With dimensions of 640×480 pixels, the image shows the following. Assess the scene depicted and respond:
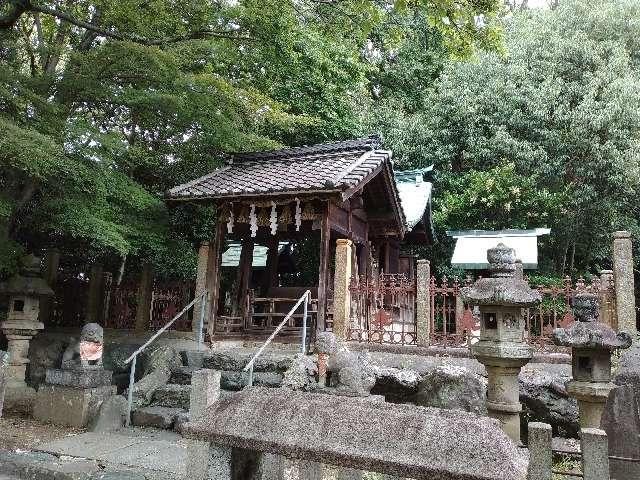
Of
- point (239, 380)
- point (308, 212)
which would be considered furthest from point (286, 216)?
point (239, 380)

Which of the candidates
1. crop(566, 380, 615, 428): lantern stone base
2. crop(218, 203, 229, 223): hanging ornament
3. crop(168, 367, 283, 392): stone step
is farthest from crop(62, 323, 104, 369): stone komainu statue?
crop(566, 380, 615, 428): lantern stone base

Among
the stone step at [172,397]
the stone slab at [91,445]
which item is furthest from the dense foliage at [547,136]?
the stone slab at [91,445]

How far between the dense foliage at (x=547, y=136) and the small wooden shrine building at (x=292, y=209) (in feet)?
19.9

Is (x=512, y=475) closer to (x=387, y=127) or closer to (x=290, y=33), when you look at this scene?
(x=290, y=33)

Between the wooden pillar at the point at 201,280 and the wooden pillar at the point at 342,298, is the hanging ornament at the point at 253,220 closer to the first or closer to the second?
the wooden pillar at the point at 201,280

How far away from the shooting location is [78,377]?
8.73 meters

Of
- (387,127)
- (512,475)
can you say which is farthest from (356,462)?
(387,127)

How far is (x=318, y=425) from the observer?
8.98 feet

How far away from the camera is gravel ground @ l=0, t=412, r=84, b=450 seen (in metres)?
7.34

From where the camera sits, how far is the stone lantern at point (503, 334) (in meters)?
5.93

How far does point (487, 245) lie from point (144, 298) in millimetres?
11504

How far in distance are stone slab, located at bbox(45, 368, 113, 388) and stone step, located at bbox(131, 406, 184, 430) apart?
99cm

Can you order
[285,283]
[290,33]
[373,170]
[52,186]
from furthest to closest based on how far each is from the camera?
[285,283] → [373,170] → [290,33] → [52,186]

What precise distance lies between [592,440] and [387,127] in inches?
756
